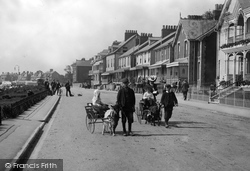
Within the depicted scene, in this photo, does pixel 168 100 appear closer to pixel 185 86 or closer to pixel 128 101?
pixel 128 101

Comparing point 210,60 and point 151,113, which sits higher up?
point 210,60

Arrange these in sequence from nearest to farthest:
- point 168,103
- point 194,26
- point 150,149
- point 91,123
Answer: point 150,149, point 91,123, point 168,103, point 194,26

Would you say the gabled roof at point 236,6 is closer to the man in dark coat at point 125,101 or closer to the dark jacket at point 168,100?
the dark jacket at point 168,100

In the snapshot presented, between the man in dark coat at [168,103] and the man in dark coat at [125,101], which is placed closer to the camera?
the man in dark coat at [125,101]

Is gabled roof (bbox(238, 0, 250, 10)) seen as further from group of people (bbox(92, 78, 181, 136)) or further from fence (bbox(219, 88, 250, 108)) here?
group of people (bbox(92, 78, 181, 136))

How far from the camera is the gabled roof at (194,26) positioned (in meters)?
41.2

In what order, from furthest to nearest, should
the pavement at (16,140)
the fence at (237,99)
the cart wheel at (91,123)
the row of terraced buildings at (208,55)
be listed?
the row of terraced buildings at (208,55) < the fence at (237,99) < the cart wheel at (91,123) < the pavement at (16,140)

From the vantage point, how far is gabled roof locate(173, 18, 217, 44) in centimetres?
4125

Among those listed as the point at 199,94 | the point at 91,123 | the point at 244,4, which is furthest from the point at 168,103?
the point at 244,4

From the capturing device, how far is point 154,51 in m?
55.8

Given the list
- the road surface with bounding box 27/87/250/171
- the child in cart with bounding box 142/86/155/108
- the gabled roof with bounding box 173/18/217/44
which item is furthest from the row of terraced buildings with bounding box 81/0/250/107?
the road surface with bounding box 27/87/250/171

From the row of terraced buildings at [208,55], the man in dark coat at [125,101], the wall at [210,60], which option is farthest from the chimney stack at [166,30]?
the man in dark coat at [125,101]

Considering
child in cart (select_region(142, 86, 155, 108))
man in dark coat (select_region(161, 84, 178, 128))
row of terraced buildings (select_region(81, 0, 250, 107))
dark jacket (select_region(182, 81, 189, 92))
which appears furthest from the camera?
dark jacket (select_region(182, 81, 189, 92))

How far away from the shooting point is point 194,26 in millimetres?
42500
